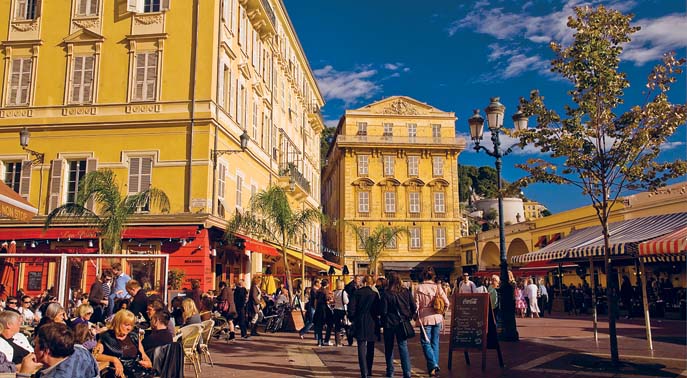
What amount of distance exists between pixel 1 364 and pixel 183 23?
52.4 ft

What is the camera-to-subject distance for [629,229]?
1163 centimetres

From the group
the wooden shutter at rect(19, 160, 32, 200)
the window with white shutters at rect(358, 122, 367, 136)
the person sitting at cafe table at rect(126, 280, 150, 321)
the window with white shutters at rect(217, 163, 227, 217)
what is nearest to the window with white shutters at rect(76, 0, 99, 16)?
the wooden shutter at rect(19, 160, 32, 200)

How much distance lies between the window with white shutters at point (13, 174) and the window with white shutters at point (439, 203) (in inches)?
1353

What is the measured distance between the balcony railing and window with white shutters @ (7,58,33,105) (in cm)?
3003

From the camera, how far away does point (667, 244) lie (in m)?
8.88

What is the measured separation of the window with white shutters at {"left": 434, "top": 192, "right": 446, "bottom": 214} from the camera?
4819 centimetres

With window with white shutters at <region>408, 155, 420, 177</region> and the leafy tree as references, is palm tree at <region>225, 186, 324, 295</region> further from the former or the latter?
window with white shutters at <region>408, 155, 420, 177</region>

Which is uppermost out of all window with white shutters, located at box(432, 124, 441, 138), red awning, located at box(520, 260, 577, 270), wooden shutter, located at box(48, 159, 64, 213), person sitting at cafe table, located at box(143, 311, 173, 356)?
window with white shutters, located at box(432, 124, 441, 138)

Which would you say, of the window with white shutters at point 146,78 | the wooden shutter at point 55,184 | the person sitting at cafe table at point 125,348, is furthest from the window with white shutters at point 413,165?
the person sitting at cafe table at point 125,348

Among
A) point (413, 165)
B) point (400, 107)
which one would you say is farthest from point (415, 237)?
point (400, 107)

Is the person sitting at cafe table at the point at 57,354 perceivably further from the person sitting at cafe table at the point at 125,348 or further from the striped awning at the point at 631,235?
the striped awning at the point at 631,235

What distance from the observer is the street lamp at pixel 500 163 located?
39.2 feet

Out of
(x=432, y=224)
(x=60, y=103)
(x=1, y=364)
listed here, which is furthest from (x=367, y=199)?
(x=1, y=364)

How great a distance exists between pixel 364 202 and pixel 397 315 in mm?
39799
